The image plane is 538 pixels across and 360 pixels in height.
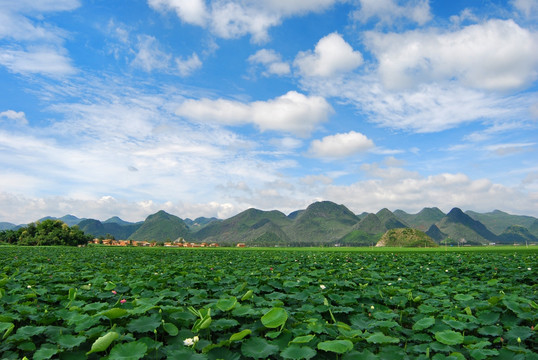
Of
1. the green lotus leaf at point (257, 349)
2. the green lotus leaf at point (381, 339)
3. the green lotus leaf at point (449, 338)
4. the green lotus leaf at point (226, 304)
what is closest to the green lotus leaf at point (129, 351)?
the green lotus leaf at point (257, 349)

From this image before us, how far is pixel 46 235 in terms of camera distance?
73625mm

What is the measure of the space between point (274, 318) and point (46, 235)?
8727cm

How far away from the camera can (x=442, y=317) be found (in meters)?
5.59

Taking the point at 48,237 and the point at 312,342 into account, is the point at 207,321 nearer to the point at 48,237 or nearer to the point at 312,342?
the point at 312,342

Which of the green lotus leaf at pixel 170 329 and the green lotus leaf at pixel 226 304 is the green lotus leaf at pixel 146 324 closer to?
the green lotus leaf at pixel 170 329

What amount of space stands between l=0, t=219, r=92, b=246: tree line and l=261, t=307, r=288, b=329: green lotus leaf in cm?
8502

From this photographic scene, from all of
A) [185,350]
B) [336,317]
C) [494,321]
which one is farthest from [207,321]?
[494,321]

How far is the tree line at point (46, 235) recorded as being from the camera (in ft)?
240

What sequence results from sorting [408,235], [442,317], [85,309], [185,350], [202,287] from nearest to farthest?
[185,350] → [85,309] → [442,317] → [202,287] → [408,235]

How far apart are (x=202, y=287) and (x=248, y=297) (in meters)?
2.80

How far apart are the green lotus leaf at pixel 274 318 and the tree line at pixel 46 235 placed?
279 ft

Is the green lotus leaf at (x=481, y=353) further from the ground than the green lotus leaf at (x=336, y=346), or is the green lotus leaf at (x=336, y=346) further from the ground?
the green lotus leaf at (x=336, y=346)

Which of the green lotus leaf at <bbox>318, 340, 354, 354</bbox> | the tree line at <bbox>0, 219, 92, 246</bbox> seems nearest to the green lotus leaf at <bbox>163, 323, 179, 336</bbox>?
the green lotus leaf at <bbox>318, 340, 354, 354</bbox>

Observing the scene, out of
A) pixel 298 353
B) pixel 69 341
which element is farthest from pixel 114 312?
pixel 298 353
